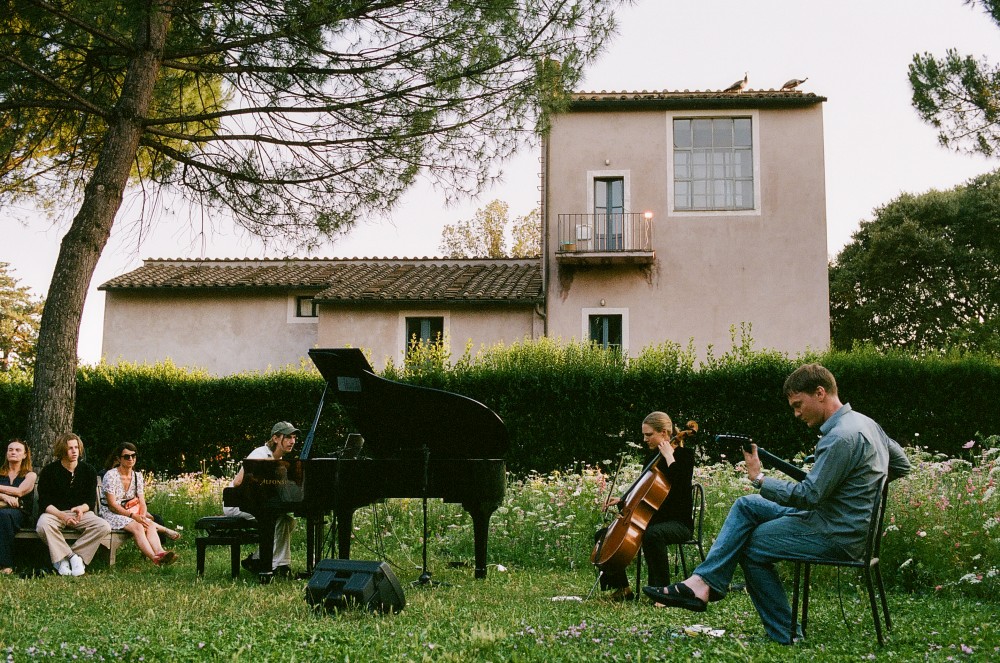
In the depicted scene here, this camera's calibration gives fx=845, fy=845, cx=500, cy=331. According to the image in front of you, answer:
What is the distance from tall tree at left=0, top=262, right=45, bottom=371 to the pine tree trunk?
3108 cm

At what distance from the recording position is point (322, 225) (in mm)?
11797

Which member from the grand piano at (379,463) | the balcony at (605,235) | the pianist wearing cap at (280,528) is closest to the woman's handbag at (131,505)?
the pianist wearing cap at (280,528)

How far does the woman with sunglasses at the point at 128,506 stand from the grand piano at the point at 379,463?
6.22 ft

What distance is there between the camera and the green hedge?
1316 centimetres

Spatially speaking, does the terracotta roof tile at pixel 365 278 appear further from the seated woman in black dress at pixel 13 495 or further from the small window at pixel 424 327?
the seated woman in black dress at pixel 13 495

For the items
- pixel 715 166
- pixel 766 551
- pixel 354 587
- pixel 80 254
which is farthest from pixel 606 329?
pixel 766 551

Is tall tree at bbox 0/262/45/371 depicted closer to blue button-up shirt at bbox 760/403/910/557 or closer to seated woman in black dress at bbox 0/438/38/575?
seated woman in black dress at bbox 0/438/38/575

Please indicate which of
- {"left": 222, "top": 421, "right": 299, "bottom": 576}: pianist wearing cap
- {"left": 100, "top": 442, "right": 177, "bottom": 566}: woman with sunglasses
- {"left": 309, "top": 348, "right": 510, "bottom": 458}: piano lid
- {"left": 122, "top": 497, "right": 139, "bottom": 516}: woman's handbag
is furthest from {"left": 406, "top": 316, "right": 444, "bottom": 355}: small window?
{"left": 309, "top": 348, "right": 510, "bottom": 458}: piano lid

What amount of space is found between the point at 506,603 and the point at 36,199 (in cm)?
923

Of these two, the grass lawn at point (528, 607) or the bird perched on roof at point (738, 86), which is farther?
the bird perched on roof at point (738, 86)

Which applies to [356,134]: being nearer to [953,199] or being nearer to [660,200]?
[660,200]

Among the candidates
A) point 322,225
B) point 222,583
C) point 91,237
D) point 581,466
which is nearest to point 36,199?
point 91,237

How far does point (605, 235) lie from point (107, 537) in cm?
1312

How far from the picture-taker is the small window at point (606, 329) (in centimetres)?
1941
